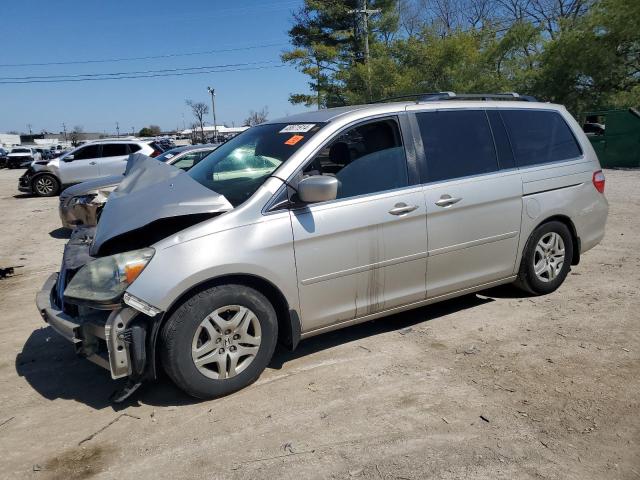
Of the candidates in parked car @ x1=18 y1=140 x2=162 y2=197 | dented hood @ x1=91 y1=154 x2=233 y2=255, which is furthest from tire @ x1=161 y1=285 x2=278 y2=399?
parked car @ x1=18 y1=140 x2=162 y2=197

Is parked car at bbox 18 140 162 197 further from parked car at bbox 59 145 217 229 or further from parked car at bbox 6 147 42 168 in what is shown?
parked car at bbox 6 147 42 168

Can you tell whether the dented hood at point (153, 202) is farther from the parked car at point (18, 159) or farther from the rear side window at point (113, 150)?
the parked car at point (18, 159)

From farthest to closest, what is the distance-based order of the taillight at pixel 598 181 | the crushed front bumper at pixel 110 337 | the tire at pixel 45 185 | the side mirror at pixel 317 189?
the tire at pixel 45 185 → the taillight at pixel 598 181 → the side mirror at pixel 317 189 → the crushed front bumper at pixel 110 337

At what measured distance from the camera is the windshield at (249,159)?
376 cm

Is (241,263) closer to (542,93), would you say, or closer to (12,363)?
(12,363)

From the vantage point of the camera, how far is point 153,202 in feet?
11.6

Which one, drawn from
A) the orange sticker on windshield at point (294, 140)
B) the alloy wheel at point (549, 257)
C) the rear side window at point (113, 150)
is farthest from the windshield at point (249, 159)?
the rear side window at point (113, 150)

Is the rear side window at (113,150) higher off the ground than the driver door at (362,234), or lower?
higher

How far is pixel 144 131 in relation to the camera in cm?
9056

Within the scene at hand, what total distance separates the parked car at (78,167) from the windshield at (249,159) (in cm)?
1332

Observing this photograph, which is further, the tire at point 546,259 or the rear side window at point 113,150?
the rear side window at point 113,150

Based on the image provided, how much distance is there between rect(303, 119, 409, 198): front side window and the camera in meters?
3.86

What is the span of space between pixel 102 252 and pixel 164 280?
1.92 ft

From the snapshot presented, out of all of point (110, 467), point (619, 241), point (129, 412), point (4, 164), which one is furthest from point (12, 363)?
point (4, 164)
